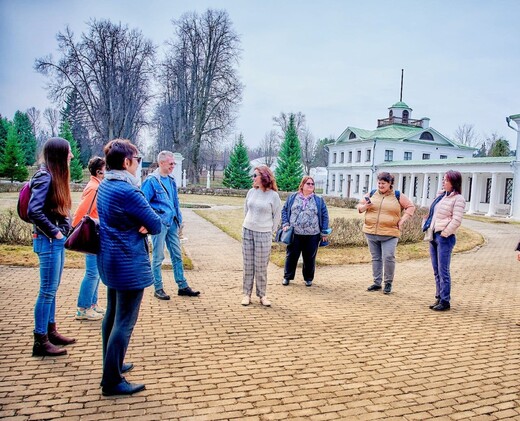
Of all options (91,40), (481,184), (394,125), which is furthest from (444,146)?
(91,40)

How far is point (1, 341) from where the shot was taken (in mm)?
3990

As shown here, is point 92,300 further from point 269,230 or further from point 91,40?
point 91,40

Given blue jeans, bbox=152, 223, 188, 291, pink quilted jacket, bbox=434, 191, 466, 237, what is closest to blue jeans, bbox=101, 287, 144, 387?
blue jeans, bbox=152, 223, 188, 291

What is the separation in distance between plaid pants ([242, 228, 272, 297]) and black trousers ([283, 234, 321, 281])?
1.29 m

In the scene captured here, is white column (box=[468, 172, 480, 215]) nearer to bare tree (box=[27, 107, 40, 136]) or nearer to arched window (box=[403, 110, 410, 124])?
arched window (box=[403, 110, 410, 124])

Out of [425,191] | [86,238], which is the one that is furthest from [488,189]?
[86,238]

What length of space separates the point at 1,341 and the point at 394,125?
5215 centimetres

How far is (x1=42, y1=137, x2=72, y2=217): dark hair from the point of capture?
3.62 m

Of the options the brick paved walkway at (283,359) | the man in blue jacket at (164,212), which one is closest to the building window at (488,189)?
the brick paved walkway at (283,359)

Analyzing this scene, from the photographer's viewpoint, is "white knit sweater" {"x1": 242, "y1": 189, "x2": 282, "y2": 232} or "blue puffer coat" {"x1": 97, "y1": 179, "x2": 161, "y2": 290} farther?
"white knit sweater" {"x1": 242, "y1": 189, "x2": 282, "y2": 232}

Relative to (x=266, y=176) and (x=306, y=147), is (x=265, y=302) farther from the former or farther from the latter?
(x=306, y=147)

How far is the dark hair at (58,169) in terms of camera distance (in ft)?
11.9

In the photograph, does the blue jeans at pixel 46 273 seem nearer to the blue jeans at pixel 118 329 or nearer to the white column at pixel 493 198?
the blue jeans at pixel 118 329

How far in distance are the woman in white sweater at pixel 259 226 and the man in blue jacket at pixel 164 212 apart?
3.28ft
